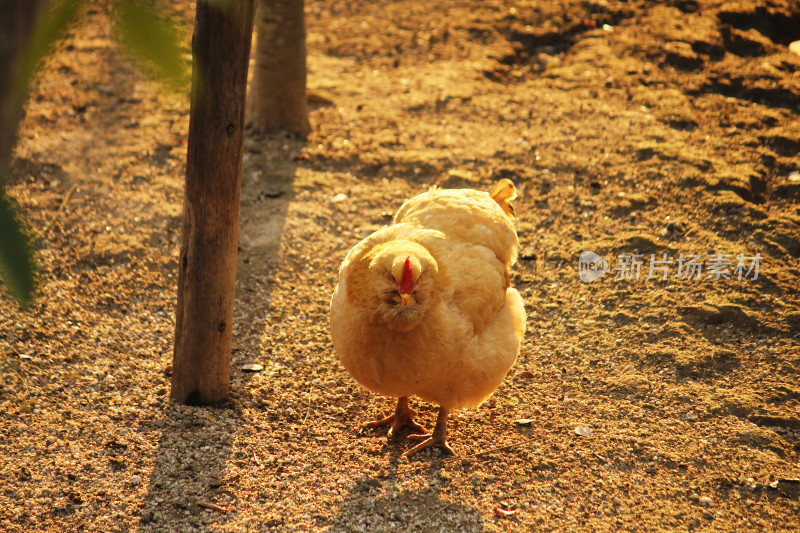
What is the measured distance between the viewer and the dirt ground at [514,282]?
11.2 ft

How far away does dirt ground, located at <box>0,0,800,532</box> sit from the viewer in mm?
3400

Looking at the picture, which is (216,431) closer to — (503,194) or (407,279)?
(407,279)

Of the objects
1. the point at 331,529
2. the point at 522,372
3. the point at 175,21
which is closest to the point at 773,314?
the point at 522,372

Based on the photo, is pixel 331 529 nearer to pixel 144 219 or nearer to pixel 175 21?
pixel 175 21

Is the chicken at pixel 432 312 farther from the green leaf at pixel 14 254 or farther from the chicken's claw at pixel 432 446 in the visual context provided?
the green leaf at pixel 14 254

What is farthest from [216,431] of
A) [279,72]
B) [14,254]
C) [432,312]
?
[279,72]

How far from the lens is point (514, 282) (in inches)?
200

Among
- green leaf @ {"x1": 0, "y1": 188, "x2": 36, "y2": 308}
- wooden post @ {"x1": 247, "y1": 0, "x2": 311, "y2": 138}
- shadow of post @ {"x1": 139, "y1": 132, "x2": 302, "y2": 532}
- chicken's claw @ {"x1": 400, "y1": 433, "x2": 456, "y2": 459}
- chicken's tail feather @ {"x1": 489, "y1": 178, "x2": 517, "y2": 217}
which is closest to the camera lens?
green leaf @ {"x1": 0, "y1": 188, "x2": 36, "y2": 308}

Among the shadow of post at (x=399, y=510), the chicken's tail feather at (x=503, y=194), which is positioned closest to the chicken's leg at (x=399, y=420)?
the shadow of post at (x=399, y=510)

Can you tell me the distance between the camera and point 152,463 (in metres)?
3.50

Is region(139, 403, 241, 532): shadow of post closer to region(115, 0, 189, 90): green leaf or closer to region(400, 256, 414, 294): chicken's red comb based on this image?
region(400, 256, 414, 294): chicken's red comb

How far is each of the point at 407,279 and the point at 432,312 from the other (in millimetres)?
265

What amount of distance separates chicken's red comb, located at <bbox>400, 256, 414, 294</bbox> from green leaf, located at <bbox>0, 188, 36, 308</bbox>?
7.00ft

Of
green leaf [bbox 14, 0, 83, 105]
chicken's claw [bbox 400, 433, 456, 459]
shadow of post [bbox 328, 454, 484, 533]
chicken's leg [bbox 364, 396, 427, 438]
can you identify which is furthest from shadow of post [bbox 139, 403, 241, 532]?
green leaf [bbox 14, 0, 83, 105]
